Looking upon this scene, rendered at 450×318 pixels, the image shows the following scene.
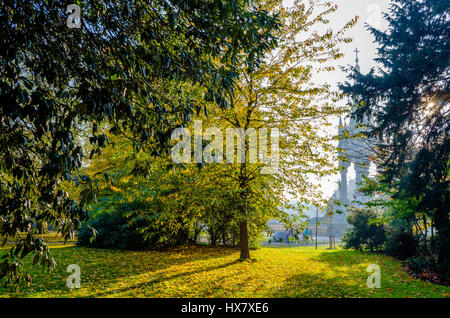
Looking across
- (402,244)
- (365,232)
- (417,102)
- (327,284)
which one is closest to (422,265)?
(402,244)

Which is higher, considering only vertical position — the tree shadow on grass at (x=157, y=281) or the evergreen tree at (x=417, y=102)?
the evergreen tree at (x=417, y=102)

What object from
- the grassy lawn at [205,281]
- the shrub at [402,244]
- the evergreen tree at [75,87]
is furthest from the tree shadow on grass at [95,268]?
the shrub at [402,244]

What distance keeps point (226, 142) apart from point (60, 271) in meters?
7.09

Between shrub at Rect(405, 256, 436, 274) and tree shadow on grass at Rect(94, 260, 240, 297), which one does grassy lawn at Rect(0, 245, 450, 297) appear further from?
shrub at Rect(405, 256, 436, 274)

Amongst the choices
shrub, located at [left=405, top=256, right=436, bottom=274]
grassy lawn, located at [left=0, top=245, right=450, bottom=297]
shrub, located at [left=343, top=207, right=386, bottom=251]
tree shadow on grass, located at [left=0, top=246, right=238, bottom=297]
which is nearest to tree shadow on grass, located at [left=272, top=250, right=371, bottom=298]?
grassy lawn, located at [left=0, top=245, right=450, bottom=297]

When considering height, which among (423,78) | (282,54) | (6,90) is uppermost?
(282,54)

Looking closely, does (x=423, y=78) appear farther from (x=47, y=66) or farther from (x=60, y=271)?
(x=60, y=271)

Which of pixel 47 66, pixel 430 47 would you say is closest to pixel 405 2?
pixel 430 47

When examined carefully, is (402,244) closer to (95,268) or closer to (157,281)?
(157,281)

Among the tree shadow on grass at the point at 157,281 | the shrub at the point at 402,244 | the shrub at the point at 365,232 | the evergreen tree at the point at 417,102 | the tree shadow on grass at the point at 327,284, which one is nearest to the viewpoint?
the tree shadow on grass at the point at 157,281

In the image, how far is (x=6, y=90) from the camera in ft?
8.35

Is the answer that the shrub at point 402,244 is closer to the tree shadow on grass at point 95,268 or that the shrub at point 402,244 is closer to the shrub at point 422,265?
the shrub at point 422,265
